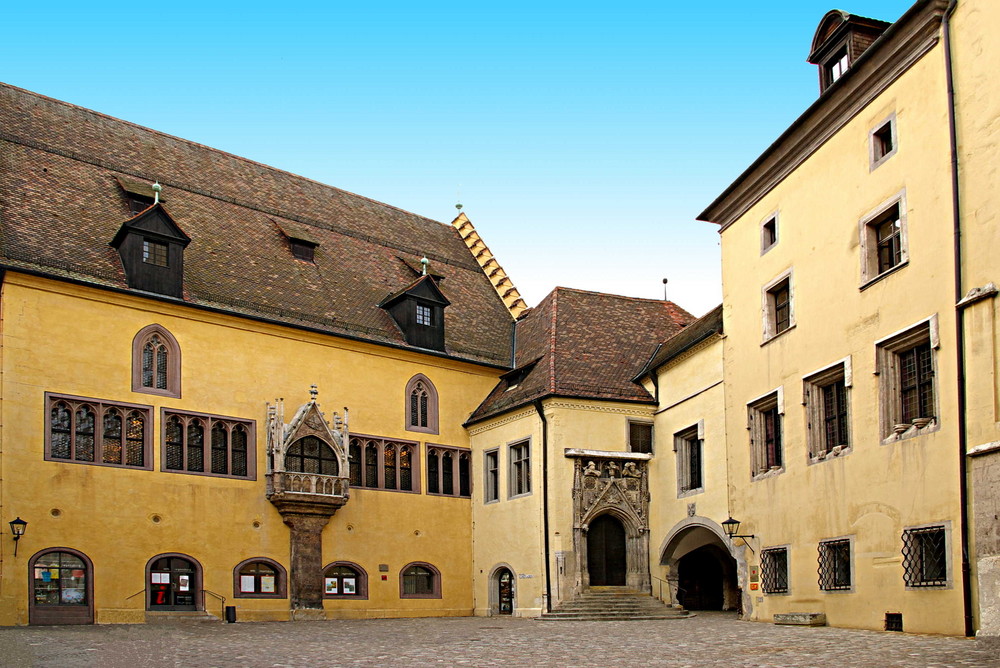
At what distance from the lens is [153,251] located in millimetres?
27844

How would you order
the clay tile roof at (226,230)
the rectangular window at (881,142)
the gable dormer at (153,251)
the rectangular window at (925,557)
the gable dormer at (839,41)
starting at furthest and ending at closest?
1. the clay tile roof at (226,230)
2. the gable dormer at (153,251)
3. the gable dormer at (839,41)
4. the rectangular window at (881,142)
5. the rectangular window at (925,557)

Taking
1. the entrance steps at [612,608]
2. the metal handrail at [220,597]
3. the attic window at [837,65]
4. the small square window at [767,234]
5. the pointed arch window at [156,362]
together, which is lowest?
the entrance steps at [612,608]

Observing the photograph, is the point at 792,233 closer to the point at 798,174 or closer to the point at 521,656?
the point at 798,174

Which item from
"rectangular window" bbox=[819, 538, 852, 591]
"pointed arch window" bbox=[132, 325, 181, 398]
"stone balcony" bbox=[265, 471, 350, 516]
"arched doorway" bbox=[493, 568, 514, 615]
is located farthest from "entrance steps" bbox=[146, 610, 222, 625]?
"rectangular window" bbox=[819, 538, 852, 591]

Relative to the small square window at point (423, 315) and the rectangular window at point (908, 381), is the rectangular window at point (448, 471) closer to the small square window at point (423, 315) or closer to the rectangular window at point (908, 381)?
the small square window at point (423, 315)

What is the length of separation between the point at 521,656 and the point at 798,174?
496 inches

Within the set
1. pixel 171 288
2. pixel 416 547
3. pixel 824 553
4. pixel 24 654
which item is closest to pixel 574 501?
pixel 416 547

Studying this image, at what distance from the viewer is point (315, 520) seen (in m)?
29.0

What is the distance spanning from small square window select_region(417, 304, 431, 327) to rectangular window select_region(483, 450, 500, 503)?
14.3 ft

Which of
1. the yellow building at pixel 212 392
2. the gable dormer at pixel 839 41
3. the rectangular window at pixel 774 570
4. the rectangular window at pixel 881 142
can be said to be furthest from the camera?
the yellow building at pixel 212 392

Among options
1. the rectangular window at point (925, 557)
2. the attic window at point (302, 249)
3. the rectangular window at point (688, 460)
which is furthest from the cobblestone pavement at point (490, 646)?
the attic window at point (302, 249)

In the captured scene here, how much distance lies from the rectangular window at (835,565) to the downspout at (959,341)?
3.64m

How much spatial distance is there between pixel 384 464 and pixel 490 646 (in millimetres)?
13613

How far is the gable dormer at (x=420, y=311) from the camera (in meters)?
32.6
